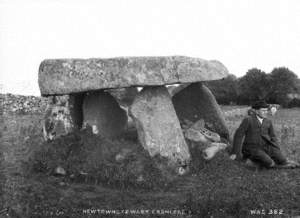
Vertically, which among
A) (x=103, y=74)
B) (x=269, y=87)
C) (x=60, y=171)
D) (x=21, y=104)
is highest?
(x=103, y=74)

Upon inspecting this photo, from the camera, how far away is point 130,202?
21.7 feet

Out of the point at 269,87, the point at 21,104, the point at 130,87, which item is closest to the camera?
the point at 130,87

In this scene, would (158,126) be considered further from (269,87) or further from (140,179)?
(269,87)

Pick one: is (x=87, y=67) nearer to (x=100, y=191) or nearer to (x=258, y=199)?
(x=100, y=191)

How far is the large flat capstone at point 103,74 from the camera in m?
8.15

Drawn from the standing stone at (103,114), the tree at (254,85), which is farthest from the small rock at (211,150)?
the tree at (254,85)

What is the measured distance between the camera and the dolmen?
26.8ft

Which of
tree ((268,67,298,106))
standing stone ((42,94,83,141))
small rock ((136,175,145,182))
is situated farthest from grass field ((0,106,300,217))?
tree ((268,67,298,106))

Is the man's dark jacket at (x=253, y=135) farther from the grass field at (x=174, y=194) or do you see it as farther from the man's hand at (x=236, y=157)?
the grass field at (x=174, y=194)

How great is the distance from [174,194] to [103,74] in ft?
9.35

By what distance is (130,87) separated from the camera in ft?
29.2

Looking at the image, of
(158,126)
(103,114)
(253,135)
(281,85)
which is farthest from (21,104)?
(281,85)

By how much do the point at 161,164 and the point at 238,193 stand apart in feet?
6.30

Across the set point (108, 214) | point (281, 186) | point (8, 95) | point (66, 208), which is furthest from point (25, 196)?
point (8, 95)
